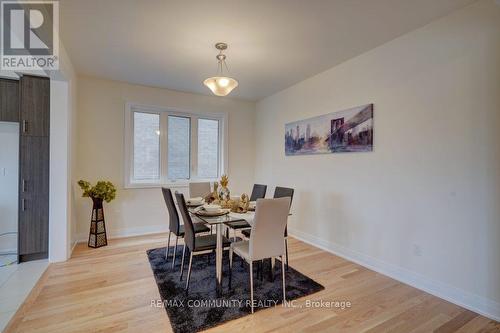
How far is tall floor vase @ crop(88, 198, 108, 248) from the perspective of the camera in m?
3.55

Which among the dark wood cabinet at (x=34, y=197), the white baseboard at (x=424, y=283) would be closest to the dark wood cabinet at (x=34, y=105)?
the dark wood cabinet at (x=34, y=197)

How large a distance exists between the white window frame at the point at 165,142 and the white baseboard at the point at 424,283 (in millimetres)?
2639

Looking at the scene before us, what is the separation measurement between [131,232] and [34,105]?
2.30 meters

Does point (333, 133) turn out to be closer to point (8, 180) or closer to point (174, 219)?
point (174, 219)

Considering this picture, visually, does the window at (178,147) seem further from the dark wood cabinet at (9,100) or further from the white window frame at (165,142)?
the dark wood cabinet at (9,100)

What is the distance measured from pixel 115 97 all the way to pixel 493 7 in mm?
4734

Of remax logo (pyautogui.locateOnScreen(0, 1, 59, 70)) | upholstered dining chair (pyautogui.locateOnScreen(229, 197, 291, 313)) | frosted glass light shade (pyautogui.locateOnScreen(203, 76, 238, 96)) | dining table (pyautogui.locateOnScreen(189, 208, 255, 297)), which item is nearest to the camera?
remax logo (pyautogui.locateOnScreen(0, 1, 59, 70))

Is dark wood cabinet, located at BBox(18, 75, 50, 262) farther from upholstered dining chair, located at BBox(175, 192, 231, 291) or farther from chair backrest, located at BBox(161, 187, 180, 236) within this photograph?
upholstered dining chair, located at BBox(175, 192, 231, 291)

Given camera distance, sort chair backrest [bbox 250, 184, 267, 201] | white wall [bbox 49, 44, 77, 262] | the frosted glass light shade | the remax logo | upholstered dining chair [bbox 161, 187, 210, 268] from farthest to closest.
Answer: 1. chair backrest [bbox 250, 184, 267, 201]
2. white wall [bbox 49, 44, 77, 262]
3. upholstered dining chair [bbox 161, 187, 210, 268]
4. the frosted glass light shade
5. the remax logo

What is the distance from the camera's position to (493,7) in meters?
2.00

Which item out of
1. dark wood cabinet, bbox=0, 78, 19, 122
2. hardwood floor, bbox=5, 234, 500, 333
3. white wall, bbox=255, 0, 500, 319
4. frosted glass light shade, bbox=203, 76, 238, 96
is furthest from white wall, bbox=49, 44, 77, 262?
white wall, bbox=255, 0, 500, 319

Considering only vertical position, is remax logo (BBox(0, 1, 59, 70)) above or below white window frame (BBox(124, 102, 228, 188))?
above

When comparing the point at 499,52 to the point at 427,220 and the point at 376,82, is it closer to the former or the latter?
the point at 376,82

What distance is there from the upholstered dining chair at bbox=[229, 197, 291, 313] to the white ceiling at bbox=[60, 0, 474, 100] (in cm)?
173
